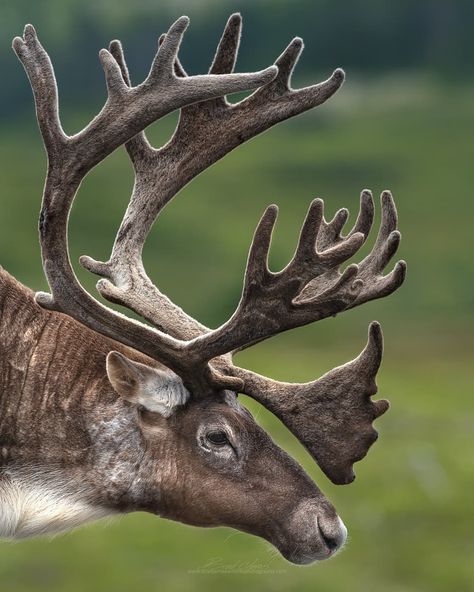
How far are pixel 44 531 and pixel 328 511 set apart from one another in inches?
61.6

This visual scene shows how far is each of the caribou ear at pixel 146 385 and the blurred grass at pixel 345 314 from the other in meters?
1.13

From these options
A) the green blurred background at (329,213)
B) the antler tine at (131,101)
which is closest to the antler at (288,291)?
the antler tine at (131,101)

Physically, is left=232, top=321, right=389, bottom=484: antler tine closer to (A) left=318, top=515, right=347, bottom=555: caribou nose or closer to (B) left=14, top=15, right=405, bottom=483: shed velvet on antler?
(B) left=14, top=15, right=405, bottom=483: shed velvet on antler

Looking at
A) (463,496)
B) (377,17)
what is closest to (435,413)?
(463,496)

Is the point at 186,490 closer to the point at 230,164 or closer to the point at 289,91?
the point at 289,91

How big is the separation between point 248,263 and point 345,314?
4738cm

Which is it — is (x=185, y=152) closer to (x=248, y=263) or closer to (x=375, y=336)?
(x=248, y=263)

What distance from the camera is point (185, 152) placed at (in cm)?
884

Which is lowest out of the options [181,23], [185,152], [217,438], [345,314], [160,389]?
[345,314]

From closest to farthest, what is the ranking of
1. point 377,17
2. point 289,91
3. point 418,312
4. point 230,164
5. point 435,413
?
point 289,91, point 435,413, point 418,312, point 230,164, point 377,17

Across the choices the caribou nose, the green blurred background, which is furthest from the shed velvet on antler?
the green blurred background

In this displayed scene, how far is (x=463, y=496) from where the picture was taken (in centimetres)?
3456

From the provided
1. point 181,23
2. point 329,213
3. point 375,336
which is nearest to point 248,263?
A: point 375,336

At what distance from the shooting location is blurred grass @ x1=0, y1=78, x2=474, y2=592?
29.3 meters
